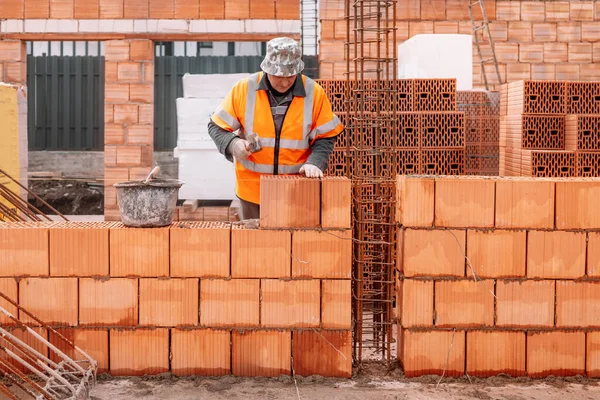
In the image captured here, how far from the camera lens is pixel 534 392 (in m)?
4.78

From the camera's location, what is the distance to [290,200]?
490 centimetres

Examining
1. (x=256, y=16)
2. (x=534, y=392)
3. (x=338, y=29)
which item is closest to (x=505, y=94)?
(x=338, y=29)

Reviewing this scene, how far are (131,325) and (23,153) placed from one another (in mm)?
5312

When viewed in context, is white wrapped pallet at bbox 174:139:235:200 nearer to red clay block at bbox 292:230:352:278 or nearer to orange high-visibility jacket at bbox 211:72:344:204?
orange high-visibility jacket at bbox 211:72:344:204

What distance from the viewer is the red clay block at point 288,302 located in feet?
16.1

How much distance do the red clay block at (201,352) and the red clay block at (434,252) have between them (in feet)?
4.21

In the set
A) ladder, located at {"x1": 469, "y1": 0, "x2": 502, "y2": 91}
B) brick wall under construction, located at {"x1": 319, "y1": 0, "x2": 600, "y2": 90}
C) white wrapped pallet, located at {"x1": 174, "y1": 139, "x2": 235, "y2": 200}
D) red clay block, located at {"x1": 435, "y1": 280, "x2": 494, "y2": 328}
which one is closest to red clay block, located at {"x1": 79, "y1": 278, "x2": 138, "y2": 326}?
red clay block, located at {"x1": 435, "y1": 280, "x2": 494, "y2": 328}

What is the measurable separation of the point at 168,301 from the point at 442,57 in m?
5.86

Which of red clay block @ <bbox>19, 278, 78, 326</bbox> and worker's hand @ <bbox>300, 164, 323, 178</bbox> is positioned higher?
worker's hand @ <bbox>300, 164, 323, 178</bbox>

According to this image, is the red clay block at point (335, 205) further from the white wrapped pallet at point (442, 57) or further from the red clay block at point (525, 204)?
the white wrapped pallet at point (442, 57)

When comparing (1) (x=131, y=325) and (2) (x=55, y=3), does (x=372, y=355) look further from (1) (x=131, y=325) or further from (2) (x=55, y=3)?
(2) (x=55, y=3)

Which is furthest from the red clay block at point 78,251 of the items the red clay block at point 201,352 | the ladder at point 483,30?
the ladder at point 483,30

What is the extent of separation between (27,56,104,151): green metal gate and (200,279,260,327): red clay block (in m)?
14.4

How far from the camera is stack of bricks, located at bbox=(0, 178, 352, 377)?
4.89m
